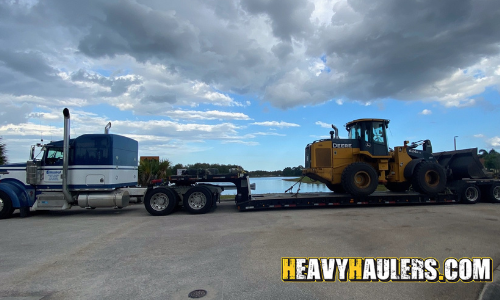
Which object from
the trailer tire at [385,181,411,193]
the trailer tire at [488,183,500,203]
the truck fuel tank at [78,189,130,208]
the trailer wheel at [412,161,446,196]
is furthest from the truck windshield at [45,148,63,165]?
the trailer tire at [488,183,500,203]

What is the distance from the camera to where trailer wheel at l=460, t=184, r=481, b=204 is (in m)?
14.0

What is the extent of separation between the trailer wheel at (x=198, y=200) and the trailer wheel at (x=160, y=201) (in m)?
0.49

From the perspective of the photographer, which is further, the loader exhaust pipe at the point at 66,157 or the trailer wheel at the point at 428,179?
the trailer wheel at the point at 428,179

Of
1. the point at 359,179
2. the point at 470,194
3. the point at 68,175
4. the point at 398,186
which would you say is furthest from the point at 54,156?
the point at 470,194

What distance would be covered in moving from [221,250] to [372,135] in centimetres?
937

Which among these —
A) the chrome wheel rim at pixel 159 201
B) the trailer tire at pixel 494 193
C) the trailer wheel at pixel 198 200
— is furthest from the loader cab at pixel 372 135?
the chrome wheel rim at pixel 159 201

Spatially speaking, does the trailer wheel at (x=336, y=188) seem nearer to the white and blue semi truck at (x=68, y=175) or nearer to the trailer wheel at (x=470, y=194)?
the trailer wheel at (x=470, y=194)

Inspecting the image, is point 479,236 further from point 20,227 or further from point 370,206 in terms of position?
point 20,227

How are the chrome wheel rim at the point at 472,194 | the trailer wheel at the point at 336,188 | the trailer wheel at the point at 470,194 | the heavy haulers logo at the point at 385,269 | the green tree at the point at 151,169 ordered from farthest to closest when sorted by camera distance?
the green tree at the point at 151,169, the trailer wheel at the point at 336,188, the chrome wheel rim at the point at 472,194, the trailer wheel at the point at 470,194, the heavy haulers logo at the point at 385,269

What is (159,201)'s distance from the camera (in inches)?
487

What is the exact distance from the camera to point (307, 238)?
755cm

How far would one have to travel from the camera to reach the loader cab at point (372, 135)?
13.6m

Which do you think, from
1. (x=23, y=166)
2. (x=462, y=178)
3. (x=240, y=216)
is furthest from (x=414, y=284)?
(x=23, y=166)

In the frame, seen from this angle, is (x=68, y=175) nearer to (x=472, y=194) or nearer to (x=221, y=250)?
(x=221, y=250)
